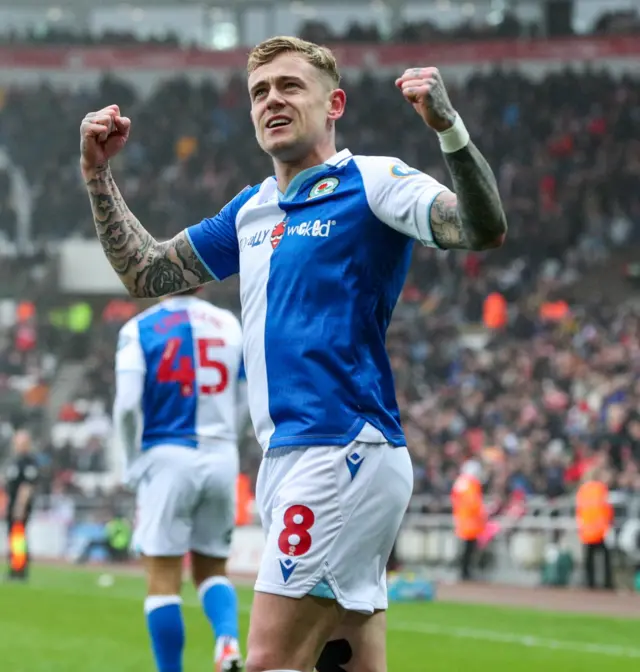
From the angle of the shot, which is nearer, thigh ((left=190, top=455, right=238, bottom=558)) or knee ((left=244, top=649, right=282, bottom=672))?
knee ((left=244, top=649, right=282, bottom=672))

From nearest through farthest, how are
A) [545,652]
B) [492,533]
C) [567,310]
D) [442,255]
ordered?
[545,652] < [492,533] < [567,310] < [442,255]

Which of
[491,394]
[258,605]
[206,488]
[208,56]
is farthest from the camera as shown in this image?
[208,56]

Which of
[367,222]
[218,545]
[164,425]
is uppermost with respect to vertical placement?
[367,222]

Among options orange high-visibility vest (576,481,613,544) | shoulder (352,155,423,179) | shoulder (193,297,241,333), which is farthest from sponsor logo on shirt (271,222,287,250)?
orange high-visibility vest (576,481,613,544)

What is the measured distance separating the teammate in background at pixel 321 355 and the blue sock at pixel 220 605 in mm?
3562

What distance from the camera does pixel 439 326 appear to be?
29.2 meters

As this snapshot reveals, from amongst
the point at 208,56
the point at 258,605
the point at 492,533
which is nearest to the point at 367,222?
the point at 258,605

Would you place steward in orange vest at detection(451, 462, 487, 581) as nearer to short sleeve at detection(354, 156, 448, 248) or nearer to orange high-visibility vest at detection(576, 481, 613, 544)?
orange high-visibility vest at detection(576, 481, 613, 544)

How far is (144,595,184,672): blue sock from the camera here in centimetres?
791

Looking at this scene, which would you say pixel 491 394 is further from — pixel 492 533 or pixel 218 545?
pixel 218 545

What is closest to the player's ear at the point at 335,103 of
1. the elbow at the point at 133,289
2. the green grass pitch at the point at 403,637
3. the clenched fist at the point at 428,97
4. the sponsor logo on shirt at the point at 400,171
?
the sponsor logo on shirt at the point at 400,171

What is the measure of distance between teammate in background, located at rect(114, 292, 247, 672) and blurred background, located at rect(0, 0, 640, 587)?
11.3 m

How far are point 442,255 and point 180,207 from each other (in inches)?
292

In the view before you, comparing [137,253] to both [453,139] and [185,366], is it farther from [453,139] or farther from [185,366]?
[185,366]
